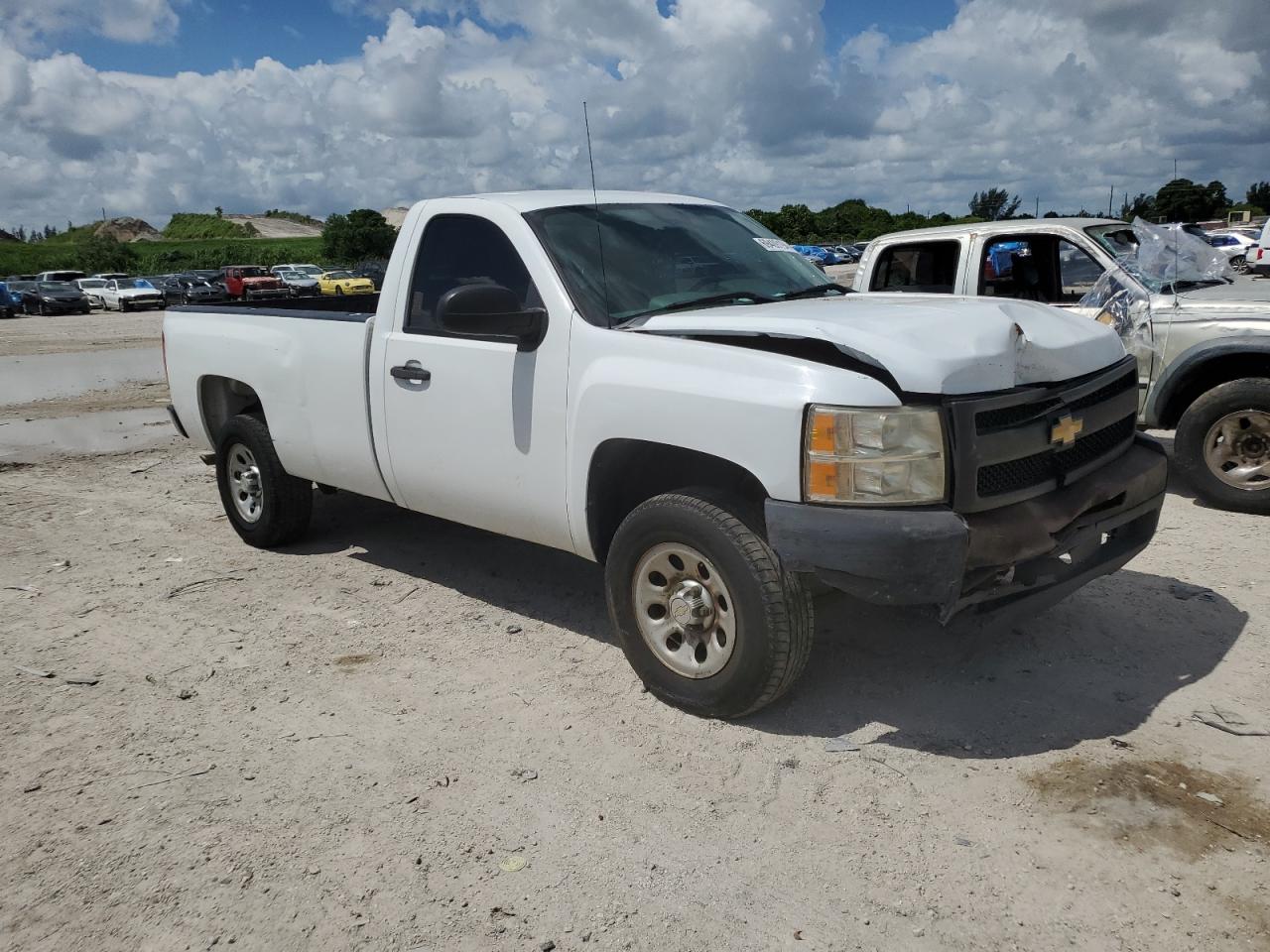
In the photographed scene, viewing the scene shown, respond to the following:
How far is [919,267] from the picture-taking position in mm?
7953

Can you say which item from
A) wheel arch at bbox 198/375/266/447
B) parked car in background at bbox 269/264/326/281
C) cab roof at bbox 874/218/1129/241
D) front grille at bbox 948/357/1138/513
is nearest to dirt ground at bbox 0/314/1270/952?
front grille at bbox 948/357/1138/513

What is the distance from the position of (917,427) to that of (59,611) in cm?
441

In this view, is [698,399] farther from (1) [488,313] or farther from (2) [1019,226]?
(2) [1019,226]

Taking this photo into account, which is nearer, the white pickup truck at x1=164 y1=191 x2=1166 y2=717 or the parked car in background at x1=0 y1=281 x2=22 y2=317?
the white pickup truck at x1=164 y1=191 x2=1166 y2=717

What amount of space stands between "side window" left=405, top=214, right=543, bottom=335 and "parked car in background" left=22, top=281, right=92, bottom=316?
38.5 meters

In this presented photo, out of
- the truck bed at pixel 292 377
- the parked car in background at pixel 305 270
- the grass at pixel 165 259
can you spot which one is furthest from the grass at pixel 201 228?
the truck bed at pixel 292 377

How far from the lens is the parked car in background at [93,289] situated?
40.1 meters

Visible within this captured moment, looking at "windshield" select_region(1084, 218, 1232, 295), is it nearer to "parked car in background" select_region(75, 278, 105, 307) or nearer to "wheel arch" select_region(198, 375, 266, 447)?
"wheel arch" select_region(198, 375, 266, 447)

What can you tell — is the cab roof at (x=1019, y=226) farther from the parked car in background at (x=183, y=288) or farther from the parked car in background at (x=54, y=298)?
the parked car in background at (x=54, y=298)

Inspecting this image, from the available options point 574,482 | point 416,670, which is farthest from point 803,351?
point 416,670

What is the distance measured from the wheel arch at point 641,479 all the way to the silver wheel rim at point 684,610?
28 centimetres

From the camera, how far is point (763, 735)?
3.76 metres

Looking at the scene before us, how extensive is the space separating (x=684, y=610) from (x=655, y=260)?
159 cm

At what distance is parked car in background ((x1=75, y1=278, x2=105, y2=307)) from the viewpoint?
4013cm
